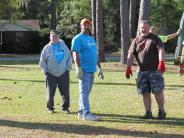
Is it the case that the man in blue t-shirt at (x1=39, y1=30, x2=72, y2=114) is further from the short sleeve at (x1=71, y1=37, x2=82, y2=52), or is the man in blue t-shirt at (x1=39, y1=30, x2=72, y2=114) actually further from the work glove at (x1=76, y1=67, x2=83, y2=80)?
the work glove at (x1=76, y1=67, x2=83, y2=80)

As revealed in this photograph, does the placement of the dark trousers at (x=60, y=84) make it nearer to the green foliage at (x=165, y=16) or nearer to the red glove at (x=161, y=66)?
the red glove at (x=161, y=66)

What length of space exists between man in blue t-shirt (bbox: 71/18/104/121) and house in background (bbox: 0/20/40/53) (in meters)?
48.8

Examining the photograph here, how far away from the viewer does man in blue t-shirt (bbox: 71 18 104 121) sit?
10.9m

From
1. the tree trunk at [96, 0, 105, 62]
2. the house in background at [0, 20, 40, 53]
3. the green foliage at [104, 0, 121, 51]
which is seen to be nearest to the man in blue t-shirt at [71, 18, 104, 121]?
the tree trunk at [96, 0, 105, 62]

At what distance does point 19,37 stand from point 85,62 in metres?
50.4

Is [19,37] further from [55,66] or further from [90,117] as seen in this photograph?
[90,117]

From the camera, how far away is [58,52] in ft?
39.4

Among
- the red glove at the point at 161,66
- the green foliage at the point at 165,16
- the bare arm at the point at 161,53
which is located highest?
the bare arm at the point at 161,53

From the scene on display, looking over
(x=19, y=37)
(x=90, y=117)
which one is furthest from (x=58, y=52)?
(x=19, y=37)

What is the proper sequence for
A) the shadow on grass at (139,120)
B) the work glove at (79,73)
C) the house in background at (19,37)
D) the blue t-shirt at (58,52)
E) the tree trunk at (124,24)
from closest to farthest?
the shadow on grass at (139,120)
the work glove at (79,73)
the blue t-shirt at (58,52)
the tree trunk at (124,24)
the house in background at (19,37)

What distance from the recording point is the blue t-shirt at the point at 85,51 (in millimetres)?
10984

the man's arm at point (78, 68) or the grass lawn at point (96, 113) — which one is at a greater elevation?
the man's arm at point (78, 68)

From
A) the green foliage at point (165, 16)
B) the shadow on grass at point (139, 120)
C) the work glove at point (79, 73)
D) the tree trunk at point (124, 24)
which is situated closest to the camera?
the shadow on grass at point (139, 120)

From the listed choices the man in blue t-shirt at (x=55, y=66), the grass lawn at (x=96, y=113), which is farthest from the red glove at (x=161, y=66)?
the man in blue t-shirt at (x=55, y=66)
